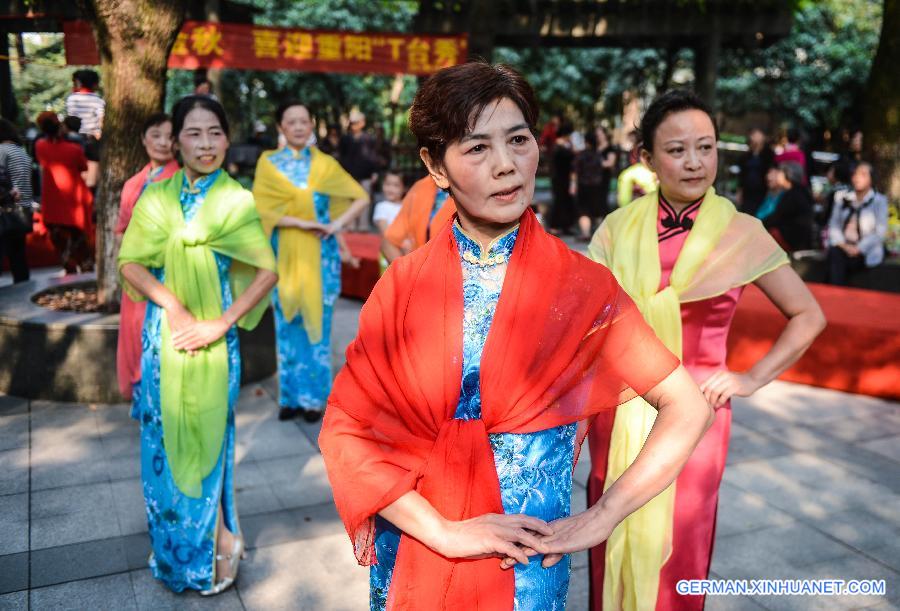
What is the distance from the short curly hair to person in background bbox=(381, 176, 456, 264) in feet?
11.2

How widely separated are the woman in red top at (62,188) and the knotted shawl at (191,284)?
726 centimetres

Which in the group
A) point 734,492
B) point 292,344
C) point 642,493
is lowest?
point 734,492

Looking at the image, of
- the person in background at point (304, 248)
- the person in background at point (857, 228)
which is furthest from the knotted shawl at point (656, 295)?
the person in background at point (857, 228)

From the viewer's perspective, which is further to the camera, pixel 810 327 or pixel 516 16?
pixel 516 16

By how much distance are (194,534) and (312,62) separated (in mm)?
11390

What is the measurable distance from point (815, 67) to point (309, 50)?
1882 centimetres

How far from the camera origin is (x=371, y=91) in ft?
94.2

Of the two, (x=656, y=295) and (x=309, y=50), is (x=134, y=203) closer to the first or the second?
(x=656, y=295)

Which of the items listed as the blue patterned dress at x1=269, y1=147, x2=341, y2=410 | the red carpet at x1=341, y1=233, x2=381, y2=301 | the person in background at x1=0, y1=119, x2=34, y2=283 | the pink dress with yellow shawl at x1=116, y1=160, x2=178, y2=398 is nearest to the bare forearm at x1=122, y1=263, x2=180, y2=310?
the pink dress with yellow shawl at x1=116, y1=160, x2=178, y2=398

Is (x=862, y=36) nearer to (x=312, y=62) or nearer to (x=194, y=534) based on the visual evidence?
(x=312, y=62)

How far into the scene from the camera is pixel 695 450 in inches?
117

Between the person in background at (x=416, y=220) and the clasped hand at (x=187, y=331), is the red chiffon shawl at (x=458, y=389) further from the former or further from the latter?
the person in background at (x=416, y=220)

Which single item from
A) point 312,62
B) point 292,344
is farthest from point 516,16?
point 292,344

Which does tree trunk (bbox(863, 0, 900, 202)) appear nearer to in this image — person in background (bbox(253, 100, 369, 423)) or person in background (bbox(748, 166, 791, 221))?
person in background (bbox(748, 166, 791, 221))
